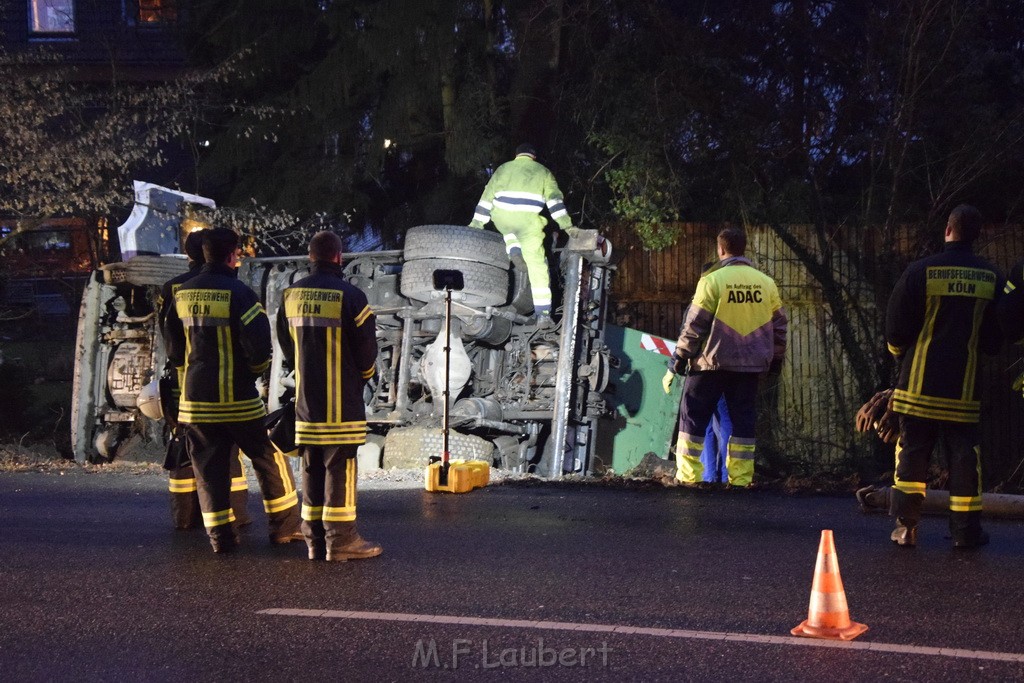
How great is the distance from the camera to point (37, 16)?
26.1 metres

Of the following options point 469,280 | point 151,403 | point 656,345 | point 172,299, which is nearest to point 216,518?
point 172,299

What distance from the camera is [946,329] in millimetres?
6758

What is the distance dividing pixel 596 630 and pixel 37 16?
24.6 m

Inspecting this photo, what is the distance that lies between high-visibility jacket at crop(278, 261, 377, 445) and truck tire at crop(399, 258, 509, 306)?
15.9ft

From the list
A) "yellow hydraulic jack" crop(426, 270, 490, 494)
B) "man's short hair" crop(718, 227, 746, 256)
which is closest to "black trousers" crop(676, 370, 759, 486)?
"man's short hair" crop(718, 227, 746, 256)

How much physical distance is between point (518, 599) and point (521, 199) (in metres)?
6.86

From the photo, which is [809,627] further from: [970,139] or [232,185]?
[232,185]

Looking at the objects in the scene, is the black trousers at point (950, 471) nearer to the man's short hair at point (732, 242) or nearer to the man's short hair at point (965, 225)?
the man's short hair at point (965, 225)

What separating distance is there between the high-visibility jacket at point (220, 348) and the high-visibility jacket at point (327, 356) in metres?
0.32

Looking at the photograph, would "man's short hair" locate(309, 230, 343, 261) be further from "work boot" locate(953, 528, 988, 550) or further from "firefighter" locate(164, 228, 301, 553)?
"work boot" locate(953, 528, 988, 550)

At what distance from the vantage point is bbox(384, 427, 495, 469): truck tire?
11.3 meters

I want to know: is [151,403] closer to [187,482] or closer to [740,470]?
[187,482]

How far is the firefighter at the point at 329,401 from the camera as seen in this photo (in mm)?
6613

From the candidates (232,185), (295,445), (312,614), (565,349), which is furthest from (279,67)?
(312,614)
